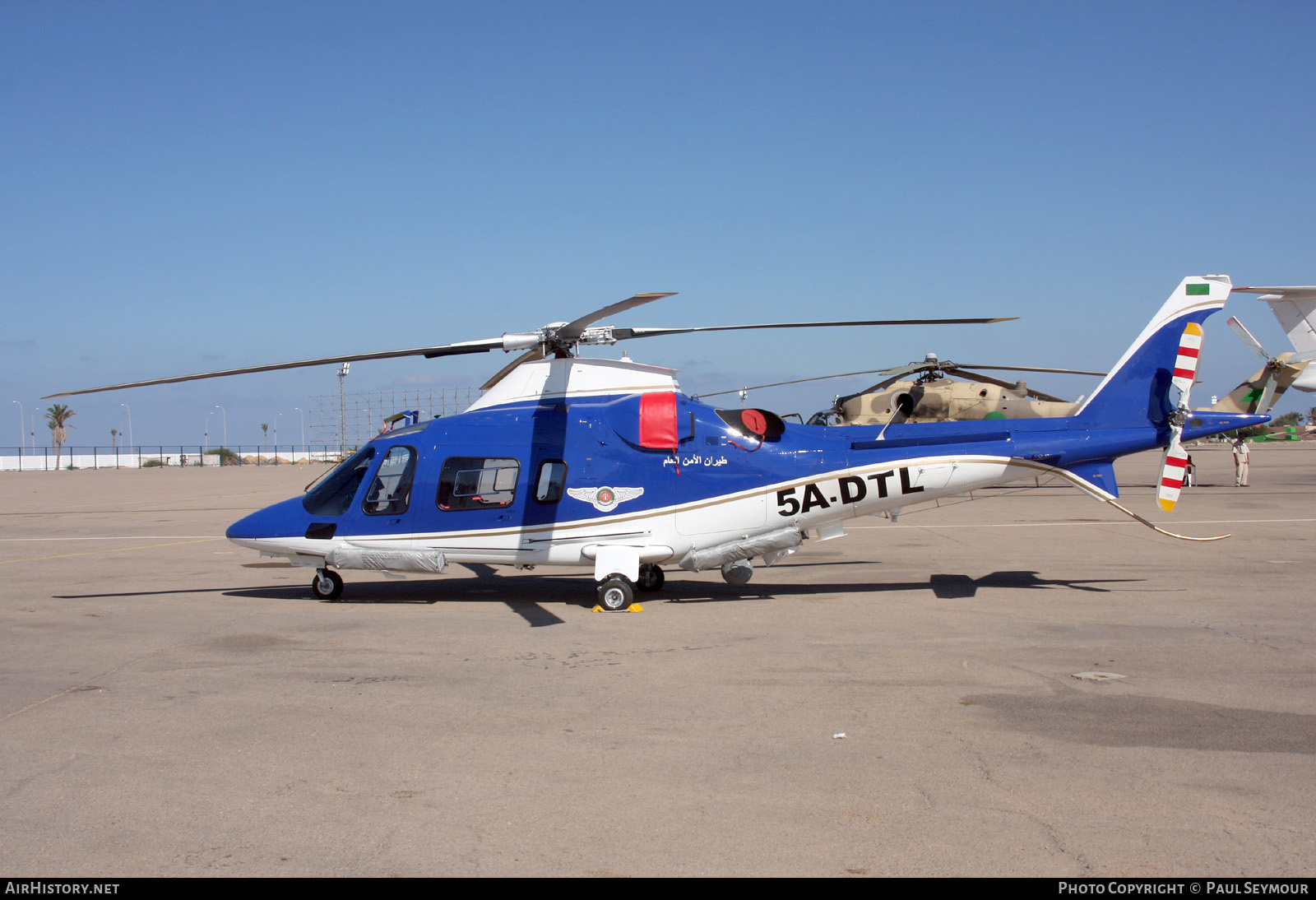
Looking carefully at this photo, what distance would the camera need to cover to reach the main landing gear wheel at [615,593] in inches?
419

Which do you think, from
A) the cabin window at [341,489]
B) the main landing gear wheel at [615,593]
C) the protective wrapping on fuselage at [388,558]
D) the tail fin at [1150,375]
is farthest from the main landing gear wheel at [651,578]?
the tail fin at [1150,375]

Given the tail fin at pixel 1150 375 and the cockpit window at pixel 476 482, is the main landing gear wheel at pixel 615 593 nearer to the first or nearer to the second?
the cockpit window at pixel 476 482

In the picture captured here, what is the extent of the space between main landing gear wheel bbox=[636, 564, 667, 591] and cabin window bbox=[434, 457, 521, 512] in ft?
7.27

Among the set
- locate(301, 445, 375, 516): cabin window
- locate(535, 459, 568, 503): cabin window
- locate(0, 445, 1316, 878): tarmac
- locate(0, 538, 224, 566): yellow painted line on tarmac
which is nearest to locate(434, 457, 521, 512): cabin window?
locate(535, 459, 568, 503): cabin window

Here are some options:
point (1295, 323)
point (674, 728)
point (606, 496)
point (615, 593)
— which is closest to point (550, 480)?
point (606, 496)

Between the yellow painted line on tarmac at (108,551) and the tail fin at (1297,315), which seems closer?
the yellow painted line on tarmac at (108,551)

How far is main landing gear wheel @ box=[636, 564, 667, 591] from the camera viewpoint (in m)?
12.1

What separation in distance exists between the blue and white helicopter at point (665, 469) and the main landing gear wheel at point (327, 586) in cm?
36

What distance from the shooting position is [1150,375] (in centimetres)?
1149

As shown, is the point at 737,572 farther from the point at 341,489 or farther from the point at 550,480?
the point at 341,489

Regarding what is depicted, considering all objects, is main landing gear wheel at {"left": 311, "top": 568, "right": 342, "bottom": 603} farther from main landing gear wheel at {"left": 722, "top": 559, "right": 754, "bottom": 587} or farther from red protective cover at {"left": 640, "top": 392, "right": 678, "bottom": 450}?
main landing gear wheel at {"left": 722, "top": 559, "right": 754, "bottom": 587}

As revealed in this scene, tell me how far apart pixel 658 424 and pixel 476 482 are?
97.0 inches
